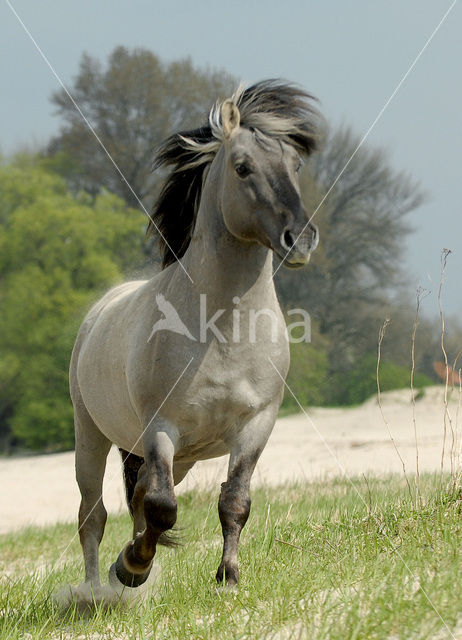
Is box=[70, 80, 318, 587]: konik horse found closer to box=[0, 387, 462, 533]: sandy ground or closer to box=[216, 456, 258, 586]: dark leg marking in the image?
box=[216, 456, 258, 586]: dark leg marking

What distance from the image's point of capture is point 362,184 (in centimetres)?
2694

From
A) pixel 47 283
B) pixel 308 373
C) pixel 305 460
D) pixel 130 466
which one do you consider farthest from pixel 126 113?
pixel 130 466

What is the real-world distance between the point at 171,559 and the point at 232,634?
2236 mm

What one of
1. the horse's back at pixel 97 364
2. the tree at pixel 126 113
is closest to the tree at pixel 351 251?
the tree at pixel 126 113

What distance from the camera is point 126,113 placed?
1125 inches

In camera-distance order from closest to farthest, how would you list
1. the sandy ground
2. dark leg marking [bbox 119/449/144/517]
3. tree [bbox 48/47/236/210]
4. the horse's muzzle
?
1. the horse's muzzle
2. dark leg marking [bbox 119/449/144/517]
3. the sandy ground
4. tree [bbox 48/47/236/210]

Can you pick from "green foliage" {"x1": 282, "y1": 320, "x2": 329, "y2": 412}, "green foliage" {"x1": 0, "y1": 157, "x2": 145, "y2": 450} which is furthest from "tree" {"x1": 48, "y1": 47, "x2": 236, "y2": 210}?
"green foliage" {"x1": 282, "y1": 320, "x2": 329, "y2": 412}

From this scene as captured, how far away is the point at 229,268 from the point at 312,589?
1602mm

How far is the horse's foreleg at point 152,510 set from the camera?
3.73 meters

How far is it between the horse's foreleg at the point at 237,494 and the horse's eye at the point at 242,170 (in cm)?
119

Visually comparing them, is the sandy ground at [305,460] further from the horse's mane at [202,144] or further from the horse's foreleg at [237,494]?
the horse's foreleg at [237,494]

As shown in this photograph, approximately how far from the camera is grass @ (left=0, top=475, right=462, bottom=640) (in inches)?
111

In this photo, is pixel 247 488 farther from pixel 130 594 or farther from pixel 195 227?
pixel 195 227

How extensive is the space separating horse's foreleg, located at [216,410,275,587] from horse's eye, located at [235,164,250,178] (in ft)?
3.91
